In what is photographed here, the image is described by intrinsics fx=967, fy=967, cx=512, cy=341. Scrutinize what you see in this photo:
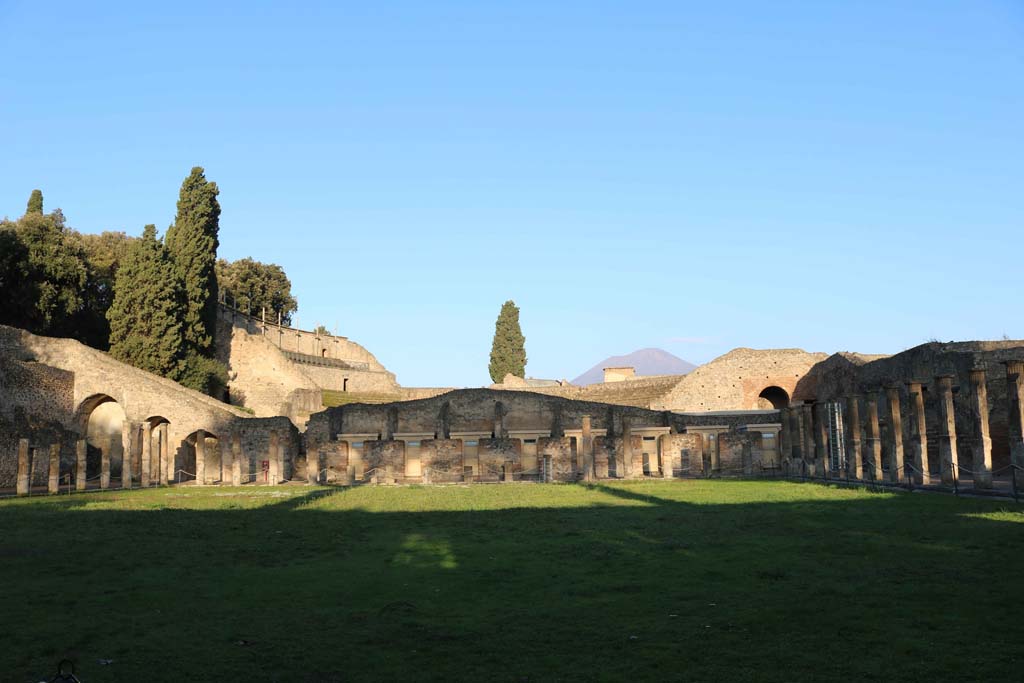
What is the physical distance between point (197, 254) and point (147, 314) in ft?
17.3

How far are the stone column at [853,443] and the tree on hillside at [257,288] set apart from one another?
45826mm

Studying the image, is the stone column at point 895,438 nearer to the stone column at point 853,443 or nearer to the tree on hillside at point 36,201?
the stone column at point 853,443

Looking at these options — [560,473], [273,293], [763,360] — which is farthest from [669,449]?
[273,293]

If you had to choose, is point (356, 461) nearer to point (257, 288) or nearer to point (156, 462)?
point (156, 462)

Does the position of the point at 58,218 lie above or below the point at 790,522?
above

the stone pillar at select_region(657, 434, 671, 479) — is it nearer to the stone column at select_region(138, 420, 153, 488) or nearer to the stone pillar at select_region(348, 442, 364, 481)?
the stone pillar at select_region(348, 442, 364, 481)

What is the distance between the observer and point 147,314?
43.2 metres

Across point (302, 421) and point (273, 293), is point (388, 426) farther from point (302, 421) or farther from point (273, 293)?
point (273, 293)

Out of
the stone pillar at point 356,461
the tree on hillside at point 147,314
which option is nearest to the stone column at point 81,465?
the stone pillar at point 356,461

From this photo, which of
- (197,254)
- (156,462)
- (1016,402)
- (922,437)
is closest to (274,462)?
(156,462)

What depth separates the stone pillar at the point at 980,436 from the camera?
19812 millimetres

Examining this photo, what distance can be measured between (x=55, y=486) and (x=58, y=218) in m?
21.9

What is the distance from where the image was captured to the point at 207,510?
20.4 meters

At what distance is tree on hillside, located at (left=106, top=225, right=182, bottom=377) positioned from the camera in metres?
43.2
